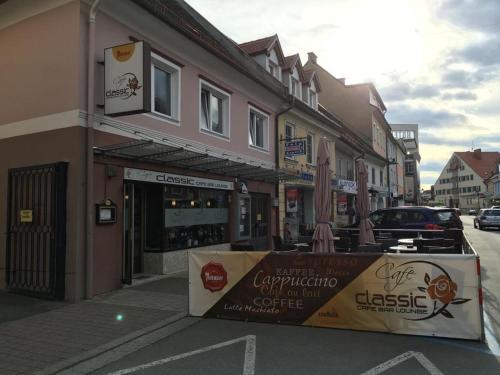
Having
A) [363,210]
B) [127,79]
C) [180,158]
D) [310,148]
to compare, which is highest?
[310,148]

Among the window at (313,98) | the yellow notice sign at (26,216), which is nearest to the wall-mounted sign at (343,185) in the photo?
the window at (313,98)

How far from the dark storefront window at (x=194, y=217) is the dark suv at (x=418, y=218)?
601 cm

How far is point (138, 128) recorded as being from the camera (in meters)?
9.98

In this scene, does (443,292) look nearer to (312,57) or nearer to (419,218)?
(419,218)

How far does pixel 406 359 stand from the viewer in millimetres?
5184

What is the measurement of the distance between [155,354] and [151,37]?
7.42 m

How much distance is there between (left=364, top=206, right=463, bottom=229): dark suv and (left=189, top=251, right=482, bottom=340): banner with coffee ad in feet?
31.6

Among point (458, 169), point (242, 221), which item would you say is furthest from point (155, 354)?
point (458, 169)

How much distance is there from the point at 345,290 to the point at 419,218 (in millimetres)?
10193

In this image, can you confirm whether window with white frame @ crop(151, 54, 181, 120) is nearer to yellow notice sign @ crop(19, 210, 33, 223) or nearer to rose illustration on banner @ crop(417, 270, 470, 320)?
yellow notice sign @ crop(19, 210, 33, 223)

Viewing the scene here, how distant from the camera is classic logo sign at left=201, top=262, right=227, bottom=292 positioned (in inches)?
283

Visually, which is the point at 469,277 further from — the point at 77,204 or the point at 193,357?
the point at 77,204

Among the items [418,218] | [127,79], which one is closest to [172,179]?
[127,79]

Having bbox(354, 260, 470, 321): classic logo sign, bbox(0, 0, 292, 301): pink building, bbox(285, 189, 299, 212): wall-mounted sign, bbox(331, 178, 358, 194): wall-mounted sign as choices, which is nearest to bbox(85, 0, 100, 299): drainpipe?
bbox(0, 0, 292, 301): pink building
